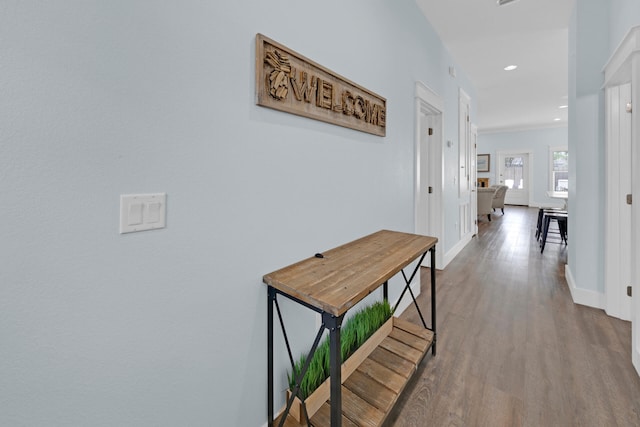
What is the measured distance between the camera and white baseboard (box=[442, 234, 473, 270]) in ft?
11.9

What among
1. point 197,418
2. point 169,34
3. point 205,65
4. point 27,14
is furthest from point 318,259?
point 27,14

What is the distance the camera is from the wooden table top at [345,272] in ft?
3.22

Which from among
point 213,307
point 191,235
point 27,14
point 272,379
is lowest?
point 272,379

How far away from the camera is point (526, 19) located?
2949 mm

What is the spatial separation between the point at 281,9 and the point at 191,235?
106 cm

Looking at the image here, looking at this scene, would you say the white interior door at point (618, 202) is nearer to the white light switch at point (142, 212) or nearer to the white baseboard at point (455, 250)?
the white baseboard at point (455, 250)

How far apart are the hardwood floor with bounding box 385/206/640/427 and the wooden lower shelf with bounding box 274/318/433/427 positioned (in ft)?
0.54

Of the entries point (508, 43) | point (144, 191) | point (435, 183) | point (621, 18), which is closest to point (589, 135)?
point (621, 18)

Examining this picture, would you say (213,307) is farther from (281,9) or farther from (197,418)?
(281,9)

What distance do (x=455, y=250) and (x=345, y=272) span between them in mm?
3352

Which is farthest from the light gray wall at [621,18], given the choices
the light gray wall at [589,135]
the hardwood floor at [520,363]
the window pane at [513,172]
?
the window pane at [513,172]

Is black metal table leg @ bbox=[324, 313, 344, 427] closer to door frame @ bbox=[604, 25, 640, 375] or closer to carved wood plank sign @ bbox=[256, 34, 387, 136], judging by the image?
carved wood plank sign @ bbox=[256, 34, 387, 136]

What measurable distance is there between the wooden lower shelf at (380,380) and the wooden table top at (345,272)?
581mm

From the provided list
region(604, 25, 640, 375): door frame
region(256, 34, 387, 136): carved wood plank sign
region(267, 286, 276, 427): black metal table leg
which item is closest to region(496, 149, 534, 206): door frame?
region(604, 25, 640, 375): door frame
